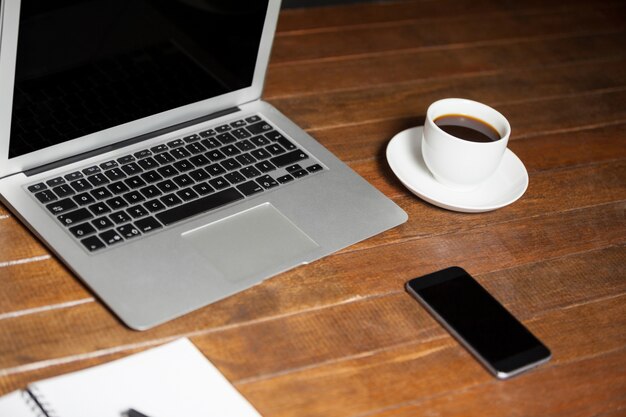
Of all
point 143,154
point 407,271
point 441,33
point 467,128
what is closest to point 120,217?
point 143,154

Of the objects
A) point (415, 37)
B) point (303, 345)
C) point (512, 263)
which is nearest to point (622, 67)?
point (415, 37)

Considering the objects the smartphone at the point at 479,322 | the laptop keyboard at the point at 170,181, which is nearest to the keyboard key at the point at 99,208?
the laptop keyboard at the point at 170,181

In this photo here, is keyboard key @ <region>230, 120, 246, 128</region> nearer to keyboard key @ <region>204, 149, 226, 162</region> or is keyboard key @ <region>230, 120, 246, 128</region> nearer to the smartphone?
keyboard key @ <region>204, 149, 226, 162</region>

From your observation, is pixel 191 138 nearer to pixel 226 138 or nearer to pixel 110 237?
pixel 226 138

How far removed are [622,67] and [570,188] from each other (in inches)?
16.9

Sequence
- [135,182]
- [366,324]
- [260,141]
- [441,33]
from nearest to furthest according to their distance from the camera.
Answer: [366,324], [135,182], [260,141], [441,33]

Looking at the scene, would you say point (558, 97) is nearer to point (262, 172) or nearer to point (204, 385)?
point (262, 172)

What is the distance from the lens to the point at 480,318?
0.97 meters

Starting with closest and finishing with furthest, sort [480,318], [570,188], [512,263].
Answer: [480,318] → [512,263] → [570,188]

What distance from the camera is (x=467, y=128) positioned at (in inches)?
45.8

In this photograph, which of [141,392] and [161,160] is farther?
[161,160]

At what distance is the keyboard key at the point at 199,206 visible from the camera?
1.02m

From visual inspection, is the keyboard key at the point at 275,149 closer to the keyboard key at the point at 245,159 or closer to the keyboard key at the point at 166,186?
the keyboard key at the point at 245,159

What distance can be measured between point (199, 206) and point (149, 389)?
10.7 inches
